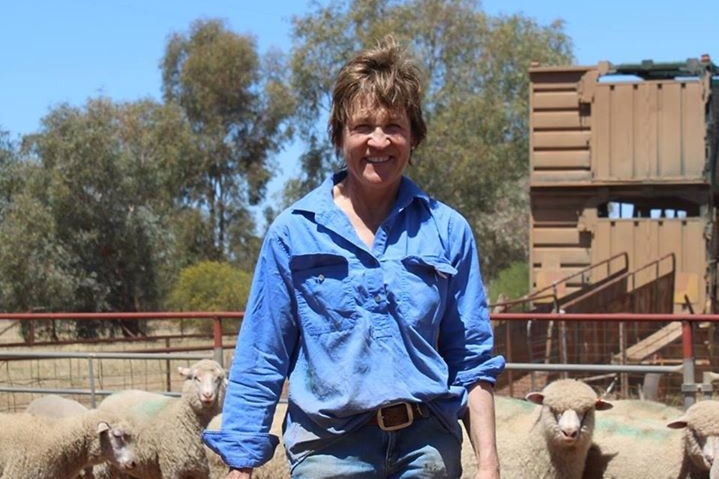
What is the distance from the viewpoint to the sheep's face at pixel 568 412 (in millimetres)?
6590

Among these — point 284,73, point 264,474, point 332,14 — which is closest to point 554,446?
point 264,474

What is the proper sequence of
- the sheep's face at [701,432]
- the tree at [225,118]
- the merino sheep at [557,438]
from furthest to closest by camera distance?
1. the tree at [225,118]
2. the merino sheep at [557,438]
3. the sheep's face at [701,432]

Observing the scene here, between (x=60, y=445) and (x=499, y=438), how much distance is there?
2.88m

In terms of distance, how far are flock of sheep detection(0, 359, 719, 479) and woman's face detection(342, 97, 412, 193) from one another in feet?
12.2

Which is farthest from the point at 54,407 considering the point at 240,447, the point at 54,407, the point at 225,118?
the point at 225,118

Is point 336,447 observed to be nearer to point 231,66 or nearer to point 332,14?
point 332,14

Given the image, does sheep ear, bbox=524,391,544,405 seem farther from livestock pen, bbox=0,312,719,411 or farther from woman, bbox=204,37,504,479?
woman, bbox=204,37,504,479

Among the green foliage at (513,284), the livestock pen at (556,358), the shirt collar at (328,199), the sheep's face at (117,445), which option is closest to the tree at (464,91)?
the green foliage at (513,284)

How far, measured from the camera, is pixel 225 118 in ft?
148

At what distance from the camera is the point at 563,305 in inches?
478

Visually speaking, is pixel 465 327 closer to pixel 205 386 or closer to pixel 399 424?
pixel 399 424

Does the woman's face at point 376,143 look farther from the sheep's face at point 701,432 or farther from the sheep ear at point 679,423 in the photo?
the sheep ear at point 679,423

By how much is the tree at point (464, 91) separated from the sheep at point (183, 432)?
26.2 meters

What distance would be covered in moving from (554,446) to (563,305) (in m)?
5.47
